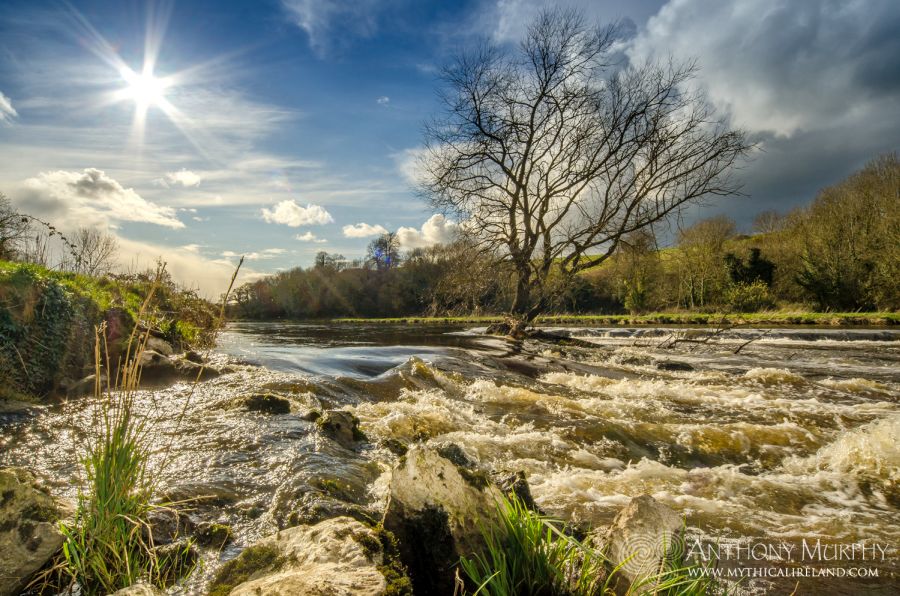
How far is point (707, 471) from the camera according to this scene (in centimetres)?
443

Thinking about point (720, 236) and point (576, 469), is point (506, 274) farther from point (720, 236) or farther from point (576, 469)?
point (720, 236)

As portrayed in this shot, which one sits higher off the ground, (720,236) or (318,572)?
(720,236)

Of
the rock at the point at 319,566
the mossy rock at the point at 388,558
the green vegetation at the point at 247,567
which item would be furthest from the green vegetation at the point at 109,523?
the mossy rock at the point at 388,558

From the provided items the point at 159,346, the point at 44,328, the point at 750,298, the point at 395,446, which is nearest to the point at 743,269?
the point at 750,298

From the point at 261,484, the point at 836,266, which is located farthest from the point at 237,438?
the point at 836,266

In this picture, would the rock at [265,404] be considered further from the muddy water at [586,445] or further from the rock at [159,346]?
the rock at [159,346]

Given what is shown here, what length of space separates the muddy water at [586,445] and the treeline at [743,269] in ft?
19.5

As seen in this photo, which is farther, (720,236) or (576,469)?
(720,236)

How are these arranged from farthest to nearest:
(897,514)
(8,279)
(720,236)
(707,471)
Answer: (720,236) → (8,279) → (707,471) → (897,514)

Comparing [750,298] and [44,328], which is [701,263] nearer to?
[750,298]

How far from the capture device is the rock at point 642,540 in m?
1.83

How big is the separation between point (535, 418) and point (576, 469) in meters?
1.90

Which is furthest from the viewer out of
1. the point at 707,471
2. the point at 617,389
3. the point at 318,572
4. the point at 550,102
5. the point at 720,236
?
the point at 720,236

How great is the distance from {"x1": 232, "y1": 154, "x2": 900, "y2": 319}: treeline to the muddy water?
19.5 ft
